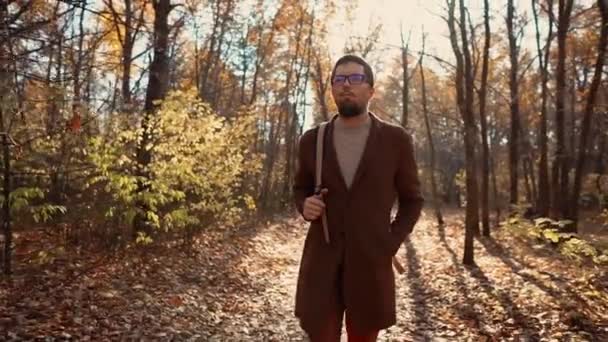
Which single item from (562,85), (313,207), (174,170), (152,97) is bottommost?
(313,207)

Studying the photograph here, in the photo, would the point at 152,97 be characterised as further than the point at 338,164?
Yes

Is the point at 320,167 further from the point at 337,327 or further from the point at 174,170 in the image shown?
the point at 174,170

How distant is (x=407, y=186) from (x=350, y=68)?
0.73m

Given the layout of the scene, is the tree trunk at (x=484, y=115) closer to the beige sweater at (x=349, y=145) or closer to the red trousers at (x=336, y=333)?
the beige sweater at (x=349, y=145)

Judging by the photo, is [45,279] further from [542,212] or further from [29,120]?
[542,212]

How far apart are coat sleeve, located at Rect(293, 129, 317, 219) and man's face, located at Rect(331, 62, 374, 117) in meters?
0.27

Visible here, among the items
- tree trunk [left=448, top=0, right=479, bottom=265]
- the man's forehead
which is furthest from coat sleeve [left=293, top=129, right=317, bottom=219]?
tree trunk [left=448, top=0, right=479, bottom=265]

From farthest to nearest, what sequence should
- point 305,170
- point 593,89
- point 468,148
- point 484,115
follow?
point 484,115
point 468,148
point 593,89
point 305,170

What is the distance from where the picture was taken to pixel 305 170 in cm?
295

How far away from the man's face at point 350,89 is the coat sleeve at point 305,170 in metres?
0.27

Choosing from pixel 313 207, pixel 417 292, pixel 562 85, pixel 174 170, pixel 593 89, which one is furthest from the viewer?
pixel 562 85

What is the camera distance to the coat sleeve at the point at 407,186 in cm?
280

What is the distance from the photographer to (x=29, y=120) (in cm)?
621

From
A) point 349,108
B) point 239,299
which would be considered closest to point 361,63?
point 349,108
